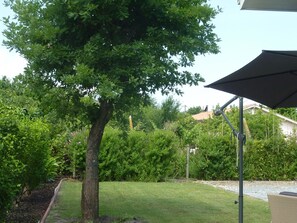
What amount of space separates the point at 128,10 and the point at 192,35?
110 centimetres

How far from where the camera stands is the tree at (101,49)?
679cm

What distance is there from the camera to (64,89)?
705 centimetres

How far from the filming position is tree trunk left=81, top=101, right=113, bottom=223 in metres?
7.47

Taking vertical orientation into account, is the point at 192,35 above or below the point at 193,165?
above

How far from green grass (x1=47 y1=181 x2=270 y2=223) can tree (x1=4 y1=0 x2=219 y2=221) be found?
1480mm

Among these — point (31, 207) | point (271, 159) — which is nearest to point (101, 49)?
point (31, 207)

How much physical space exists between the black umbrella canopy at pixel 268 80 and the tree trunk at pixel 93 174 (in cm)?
237

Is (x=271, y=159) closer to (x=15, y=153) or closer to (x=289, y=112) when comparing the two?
(x=15, y=153)

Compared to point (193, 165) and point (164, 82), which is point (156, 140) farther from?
point (164, 82)

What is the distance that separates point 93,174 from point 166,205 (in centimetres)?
308

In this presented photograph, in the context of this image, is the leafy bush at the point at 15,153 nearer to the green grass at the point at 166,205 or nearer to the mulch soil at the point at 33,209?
the mulch soil at the point at 33,209

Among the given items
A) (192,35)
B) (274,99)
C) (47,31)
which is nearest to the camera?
(274,99)

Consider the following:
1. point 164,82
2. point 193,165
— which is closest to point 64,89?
point 164,82

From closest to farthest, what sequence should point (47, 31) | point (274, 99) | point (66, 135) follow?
point (274, 99)
point (47, 31)
point (66, 135)
